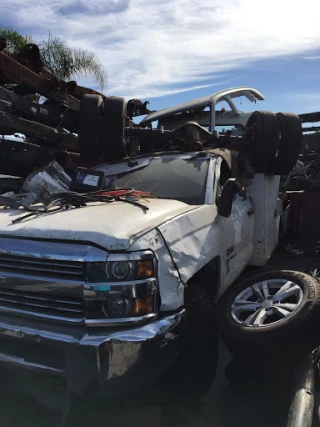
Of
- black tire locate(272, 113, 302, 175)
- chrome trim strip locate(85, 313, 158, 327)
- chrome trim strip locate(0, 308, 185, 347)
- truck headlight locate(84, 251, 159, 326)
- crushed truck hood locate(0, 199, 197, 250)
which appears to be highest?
black tire locate(272, 113, 302, 175)

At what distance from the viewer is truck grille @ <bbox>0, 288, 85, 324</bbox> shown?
2.54 meters

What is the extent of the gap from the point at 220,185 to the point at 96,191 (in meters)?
1.23

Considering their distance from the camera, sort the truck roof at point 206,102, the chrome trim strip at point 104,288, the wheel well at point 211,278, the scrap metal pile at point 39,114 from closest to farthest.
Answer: the chrome trim strip at point 104,288 → the wheel well at point 211,278 → the scrap metal pile at point 39,114 → the truck roof at point 206,102

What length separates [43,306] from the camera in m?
2.62

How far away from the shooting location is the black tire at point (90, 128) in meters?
5.23

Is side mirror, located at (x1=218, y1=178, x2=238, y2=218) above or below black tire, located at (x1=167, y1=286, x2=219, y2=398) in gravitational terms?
above

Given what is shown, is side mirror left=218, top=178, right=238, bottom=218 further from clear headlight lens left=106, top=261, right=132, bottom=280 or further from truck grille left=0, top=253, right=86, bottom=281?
truck grille left=0, top=253, right=86, bottom=281

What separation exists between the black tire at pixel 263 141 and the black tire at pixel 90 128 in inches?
74.8

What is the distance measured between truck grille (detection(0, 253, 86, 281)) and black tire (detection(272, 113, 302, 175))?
136 inches

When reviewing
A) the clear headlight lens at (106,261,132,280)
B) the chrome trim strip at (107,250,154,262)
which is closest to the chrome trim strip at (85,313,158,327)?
the clear headlight lens at (106,261,132,280)

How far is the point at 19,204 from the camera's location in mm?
3342

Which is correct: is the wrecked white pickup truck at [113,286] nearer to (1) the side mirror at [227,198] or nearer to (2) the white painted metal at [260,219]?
(1) the side mirror at [227,198]

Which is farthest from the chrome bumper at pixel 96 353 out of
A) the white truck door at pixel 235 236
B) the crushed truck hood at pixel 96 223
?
the white truck door at pixel 235 236

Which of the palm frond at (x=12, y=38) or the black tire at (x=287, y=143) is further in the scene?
the palm frond at (x=12, y=38)
